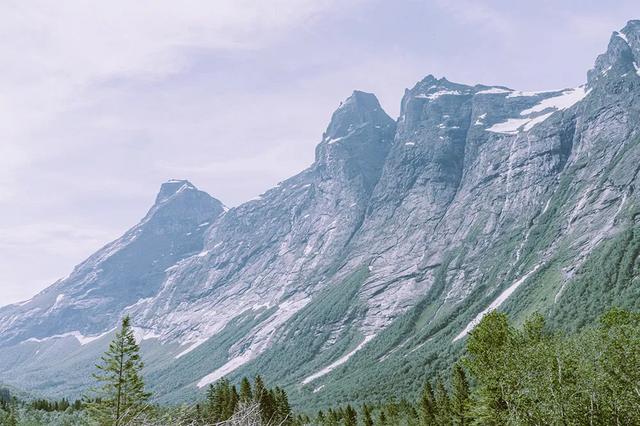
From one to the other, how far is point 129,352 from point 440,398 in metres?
53.4

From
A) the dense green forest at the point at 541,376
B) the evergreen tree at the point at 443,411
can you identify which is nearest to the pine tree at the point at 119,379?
the dense green forest at the point at 541,376

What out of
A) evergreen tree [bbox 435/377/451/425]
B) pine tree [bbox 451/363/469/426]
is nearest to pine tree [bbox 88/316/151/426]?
pine tree [bbox 451/363/469/426]

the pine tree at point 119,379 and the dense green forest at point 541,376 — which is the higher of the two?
the pine tree at point 119,379

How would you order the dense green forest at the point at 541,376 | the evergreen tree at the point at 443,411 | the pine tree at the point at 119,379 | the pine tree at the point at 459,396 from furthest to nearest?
the evergreen tree at the point at 443,411 → the pine tree at the point at 459,396 → the pine tree at the point at 119,379 → the dense green forest at the point at 541,376

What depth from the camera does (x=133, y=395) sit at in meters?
51.3

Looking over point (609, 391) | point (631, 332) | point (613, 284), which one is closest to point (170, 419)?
point (609, 391)

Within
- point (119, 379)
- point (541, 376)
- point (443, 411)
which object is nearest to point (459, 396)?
point (443, 411)

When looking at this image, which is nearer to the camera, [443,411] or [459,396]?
[459,396]

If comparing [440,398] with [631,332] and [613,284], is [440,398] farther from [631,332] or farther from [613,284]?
[613,284]

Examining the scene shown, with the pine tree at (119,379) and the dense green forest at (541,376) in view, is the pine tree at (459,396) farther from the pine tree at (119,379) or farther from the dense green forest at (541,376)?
the pine tree at (119,379)

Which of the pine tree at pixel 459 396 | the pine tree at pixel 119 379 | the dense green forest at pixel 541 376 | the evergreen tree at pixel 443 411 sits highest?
the pine tree at pixel 119 379

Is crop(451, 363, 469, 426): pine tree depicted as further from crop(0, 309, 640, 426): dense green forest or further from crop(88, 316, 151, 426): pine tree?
crop(88, 316, 151, 426): pine tree

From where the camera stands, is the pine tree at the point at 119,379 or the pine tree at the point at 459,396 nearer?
the pine tree at the point at 119,379

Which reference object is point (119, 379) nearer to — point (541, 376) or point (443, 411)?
point (541, 376)
